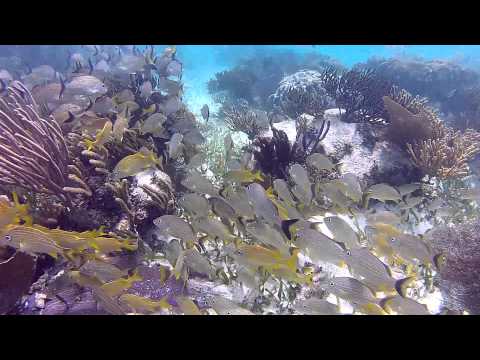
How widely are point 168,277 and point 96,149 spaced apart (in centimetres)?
269

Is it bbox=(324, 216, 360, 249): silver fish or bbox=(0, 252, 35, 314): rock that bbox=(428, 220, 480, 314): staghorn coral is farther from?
bbox=(0, 252, 35, 314): rock

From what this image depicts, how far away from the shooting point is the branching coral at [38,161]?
5199 mm

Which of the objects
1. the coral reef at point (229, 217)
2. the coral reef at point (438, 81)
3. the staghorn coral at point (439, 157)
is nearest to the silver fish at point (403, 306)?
the coral reef at point (229, 217)

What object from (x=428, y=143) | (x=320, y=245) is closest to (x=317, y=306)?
(x=320, y=245)

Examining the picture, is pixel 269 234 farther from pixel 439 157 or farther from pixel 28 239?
pixel 439 157

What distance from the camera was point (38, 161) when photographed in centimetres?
530

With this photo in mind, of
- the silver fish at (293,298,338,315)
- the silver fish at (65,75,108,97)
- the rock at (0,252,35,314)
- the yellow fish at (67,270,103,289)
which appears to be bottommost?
the rock at (0,252,35,314)

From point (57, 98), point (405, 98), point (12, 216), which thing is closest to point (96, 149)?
point (12, 216)

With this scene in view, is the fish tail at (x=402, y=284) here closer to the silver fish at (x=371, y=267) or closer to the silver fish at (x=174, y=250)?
the silver fish at (x=371, y=267)

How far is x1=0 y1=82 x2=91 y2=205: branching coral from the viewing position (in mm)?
5199

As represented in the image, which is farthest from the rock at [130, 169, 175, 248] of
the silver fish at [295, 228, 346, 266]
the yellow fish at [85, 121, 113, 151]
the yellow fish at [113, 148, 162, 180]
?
the silver fish at [295, 228, 346, 266]

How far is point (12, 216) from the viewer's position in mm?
3930
